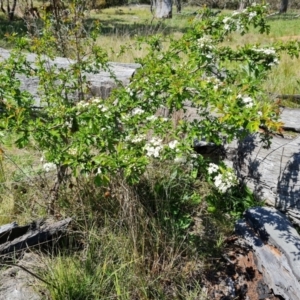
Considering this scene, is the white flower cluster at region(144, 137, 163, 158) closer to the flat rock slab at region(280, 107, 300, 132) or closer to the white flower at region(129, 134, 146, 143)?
the white flower at region(129, 134, 146, 143)

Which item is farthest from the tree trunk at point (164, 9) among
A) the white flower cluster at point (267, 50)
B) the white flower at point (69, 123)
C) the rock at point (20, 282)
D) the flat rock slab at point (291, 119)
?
the rock at point (20, 282)

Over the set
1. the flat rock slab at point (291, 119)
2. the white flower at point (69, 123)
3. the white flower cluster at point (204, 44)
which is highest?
the white flower cluster at point (204, 44)

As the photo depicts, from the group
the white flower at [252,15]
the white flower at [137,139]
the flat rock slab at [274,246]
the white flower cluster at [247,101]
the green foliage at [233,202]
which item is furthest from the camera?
the green foliage at [233,202]

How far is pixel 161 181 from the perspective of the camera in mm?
3275

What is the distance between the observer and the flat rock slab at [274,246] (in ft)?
8.58

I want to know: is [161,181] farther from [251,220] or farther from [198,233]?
[251,220]

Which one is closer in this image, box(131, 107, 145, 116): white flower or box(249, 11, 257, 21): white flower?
box(131, 107, 145, 116): white flower

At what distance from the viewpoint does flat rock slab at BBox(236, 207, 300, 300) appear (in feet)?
8.58

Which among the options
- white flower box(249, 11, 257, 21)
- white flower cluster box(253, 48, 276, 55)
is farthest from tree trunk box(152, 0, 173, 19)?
white flower cluster box(253, 48, 276, 55)

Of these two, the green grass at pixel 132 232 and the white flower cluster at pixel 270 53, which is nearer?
the green grass at pixel 132 232

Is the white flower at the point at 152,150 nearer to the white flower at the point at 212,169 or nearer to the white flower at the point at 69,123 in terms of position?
the white flower at the point at 212,169

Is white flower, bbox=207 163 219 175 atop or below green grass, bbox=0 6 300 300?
atop

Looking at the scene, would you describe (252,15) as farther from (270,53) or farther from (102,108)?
(102,108)

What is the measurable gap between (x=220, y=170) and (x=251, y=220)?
0.66m
